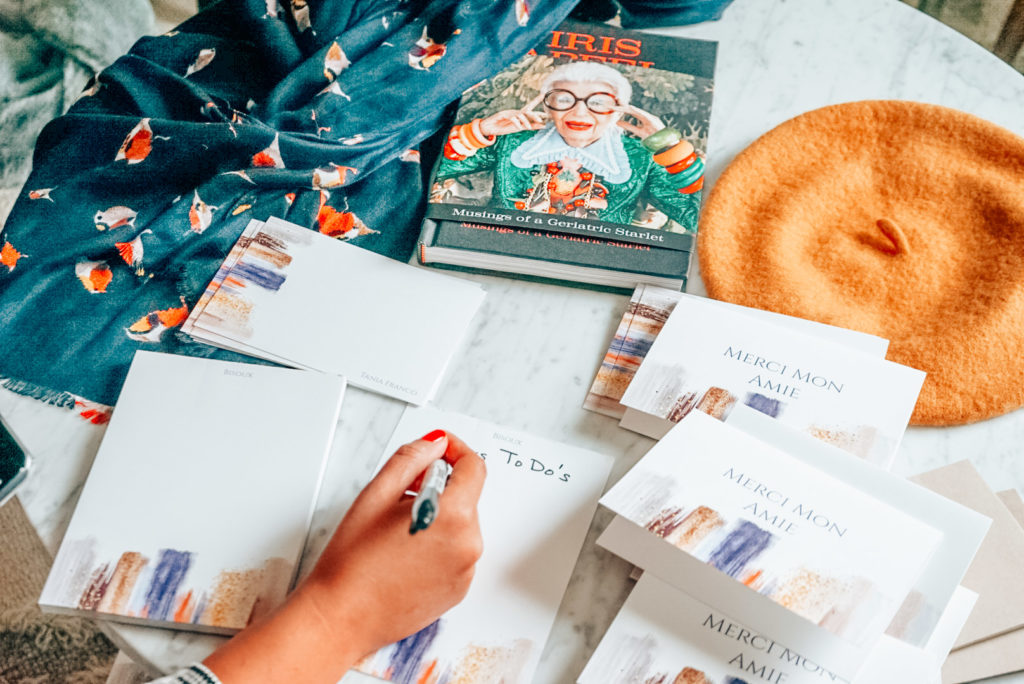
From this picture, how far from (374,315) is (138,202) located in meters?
0.31

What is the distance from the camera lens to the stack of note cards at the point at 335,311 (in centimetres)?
70

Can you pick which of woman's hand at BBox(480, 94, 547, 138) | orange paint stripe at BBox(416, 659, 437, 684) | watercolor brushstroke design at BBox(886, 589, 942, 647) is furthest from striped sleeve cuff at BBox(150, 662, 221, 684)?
woman's hand at BBox(480, 94, 547, 138)

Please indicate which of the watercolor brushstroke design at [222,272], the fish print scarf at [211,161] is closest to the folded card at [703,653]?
the fish print scarf at [211,161]

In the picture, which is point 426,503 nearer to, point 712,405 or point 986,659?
point 712,405

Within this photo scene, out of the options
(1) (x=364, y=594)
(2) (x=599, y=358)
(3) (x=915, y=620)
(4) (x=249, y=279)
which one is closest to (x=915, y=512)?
(3) (x=915, y=620)

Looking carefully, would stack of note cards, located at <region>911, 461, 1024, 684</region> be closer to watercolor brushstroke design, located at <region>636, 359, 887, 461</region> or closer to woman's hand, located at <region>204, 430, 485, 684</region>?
watercolor brushstroke design, located at <region>636, 359, 887, 461</region>

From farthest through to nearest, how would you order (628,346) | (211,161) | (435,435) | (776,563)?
(211,161) < (628,346) < (435,435) < (776,563)

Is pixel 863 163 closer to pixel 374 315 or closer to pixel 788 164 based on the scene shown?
pixel 788 164

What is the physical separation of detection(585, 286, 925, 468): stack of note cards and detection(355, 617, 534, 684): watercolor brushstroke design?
22 cm

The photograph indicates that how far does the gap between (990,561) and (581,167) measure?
1.66ft

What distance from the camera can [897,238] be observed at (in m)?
0.75

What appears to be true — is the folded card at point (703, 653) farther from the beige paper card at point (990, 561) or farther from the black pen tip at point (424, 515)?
the black pen tip at point (424, 515)

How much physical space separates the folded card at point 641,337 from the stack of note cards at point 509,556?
6 centimetres

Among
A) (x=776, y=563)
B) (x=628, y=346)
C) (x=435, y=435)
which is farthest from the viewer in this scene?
(x=628, y=346)
